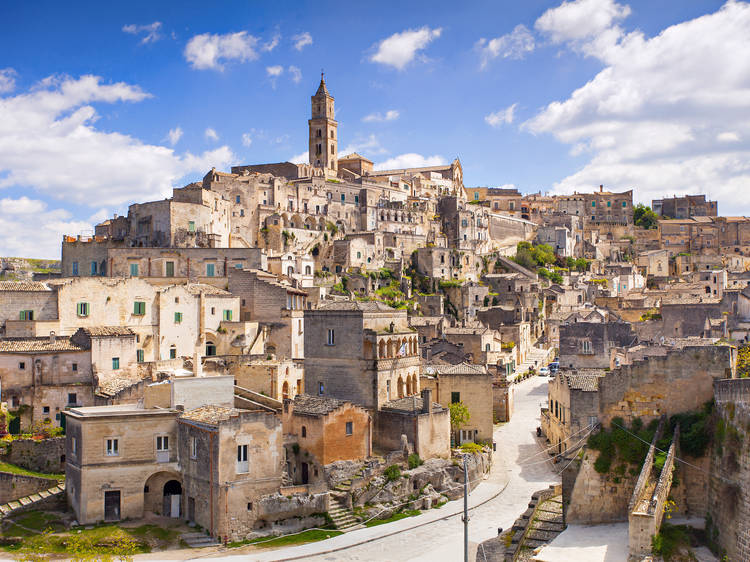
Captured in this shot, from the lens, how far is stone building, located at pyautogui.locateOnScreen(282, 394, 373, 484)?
1465 inches

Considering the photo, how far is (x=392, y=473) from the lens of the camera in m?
37.5

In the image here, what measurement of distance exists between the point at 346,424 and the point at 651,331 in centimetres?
3429

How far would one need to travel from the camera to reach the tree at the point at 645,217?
139375 mm

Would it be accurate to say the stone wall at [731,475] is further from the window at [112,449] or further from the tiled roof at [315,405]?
the window at [112,449]

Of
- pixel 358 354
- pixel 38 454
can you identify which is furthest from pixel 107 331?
pixel 358 354

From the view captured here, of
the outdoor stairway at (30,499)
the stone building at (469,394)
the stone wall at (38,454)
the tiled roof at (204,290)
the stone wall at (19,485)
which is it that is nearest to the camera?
the outdoor stairway at (30,499)

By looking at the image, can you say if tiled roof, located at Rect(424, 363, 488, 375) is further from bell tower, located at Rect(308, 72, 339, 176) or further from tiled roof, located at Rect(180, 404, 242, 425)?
bell tower, located at Rect(308, 72, 339, 176)

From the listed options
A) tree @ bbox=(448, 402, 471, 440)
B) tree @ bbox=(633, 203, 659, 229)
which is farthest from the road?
tree @ bbox=(633, 203, 659, 229)

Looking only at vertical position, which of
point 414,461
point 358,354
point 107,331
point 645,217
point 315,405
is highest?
point 645,217

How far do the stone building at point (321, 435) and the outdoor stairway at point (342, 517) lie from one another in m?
1.90

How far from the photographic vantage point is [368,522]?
114ft

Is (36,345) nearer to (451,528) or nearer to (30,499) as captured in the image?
(30,499)

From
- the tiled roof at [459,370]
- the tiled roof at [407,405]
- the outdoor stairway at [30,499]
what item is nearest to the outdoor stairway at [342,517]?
the tiled roof at [407,405]

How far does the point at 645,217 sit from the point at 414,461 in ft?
377
